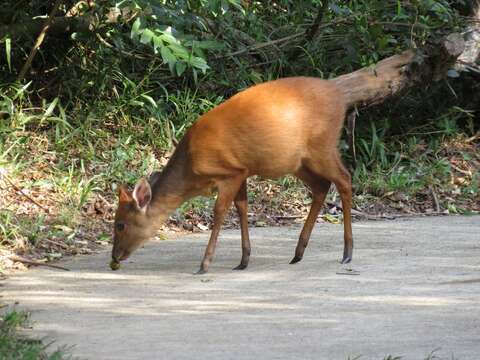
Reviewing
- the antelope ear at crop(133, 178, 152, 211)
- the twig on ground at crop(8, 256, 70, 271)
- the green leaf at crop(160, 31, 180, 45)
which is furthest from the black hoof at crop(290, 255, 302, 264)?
the green leaf at crop(160, 31, 180, 45)

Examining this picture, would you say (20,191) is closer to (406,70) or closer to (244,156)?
(244,156)

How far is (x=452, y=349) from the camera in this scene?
5105 mm

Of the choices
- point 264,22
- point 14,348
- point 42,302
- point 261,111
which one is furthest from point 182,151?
point 264,22

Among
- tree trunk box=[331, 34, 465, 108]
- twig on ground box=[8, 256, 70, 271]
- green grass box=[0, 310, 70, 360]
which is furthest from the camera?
tree trunk box=[331, 34, 465, 108]

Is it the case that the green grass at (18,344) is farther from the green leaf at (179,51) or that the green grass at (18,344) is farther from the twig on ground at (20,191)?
the twig on ground at (20,191)

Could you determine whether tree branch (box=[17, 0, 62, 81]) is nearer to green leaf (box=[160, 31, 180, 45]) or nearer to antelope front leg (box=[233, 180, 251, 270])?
green leaf (box=[160, 31, 180, 45])

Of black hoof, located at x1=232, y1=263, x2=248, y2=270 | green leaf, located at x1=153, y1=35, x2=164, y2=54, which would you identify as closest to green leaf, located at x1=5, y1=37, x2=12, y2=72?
green leaf, located at x1=153, y1=35, x2=164, y2=54

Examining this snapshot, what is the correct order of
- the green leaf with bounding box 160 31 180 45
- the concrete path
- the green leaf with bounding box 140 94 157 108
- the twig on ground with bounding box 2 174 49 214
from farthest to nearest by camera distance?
1. the green leaf with bounding box 140 94 157 108
2. the twig on ground with bounding box 2 174 49 214
3. the green leaf with bounding box 160 31 180 45
4. the concrete path

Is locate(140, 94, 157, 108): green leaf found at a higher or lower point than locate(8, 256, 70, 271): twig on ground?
higher

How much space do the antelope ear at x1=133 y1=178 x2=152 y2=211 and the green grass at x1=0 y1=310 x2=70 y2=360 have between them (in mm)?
2255

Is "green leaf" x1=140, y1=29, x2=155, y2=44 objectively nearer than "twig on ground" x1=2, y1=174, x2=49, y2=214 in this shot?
Yes

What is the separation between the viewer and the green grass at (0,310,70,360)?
4.86 m

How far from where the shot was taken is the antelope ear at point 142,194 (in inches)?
313

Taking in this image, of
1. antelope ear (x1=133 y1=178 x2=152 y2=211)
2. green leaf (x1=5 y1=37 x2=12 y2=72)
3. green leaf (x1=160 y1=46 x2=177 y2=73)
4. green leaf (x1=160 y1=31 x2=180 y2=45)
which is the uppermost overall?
green leaf (x1=160 y1=31 x2=180 y2=45)
